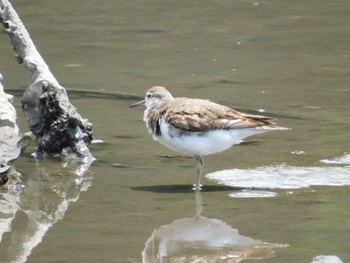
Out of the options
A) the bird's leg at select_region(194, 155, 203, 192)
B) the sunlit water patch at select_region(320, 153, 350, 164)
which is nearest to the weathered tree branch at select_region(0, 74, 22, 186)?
the bird's leg at select_region(194, 155, 203, 192)

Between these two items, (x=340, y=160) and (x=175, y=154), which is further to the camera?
(x=175, y=154)

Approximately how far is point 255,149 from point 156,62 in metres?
4.13

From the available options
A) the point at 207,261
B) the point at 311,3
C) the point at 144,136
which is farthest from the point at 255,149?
the point at 311,3

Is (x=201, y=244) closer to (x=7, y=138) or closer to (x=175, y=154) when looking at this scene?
(x=7, y=138)

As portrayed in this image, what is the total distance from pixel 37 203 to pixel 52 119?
5.42ft

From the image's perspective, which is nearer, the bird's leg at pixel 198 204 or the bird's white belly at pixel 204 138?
the bird's leg at pixel 198 204

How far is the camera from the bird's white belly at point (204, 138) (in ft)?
29.2

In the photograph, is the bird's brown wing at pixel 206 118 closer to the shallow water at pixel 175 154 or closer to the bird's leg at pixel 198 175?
the bird's leg at pixel 198 175

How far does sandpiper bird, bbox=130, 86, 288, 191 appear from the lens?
8.88 metres

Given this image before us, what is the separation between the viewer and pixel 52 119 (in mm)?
10094

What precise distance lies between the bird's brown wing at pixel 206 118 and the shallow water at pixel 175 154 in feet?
1.68

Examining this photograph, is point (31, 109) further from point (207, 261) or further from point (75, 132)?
point (207, 261)

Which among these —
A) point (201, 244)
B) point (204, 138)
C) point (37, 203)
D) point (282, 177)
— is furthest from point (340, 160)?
point (37, 203)

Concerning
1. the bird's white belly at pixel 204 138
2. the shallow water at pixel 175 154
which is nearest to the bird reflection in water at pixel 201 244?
the shallow water at pixel 175 154
